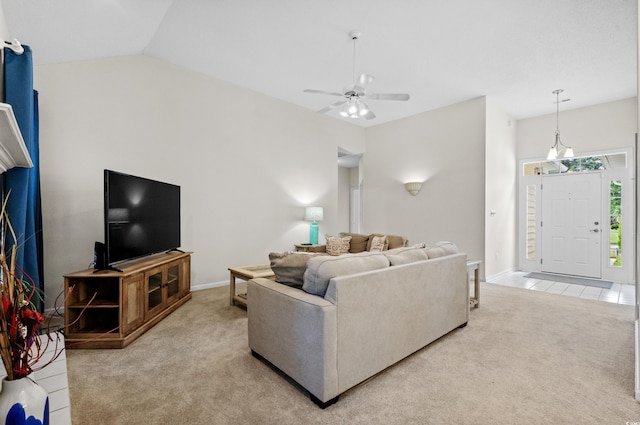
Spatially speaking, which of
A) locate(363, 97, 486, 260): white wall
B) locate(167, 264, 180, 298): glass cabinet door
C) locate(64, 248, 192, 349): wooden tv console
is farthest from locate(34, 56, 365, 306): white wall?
locate(363, 97, 486, 260): white wall

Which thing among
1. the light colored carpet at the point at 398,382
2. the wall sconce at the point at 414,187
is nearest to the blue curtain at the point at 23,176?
the light colored carpet at the point at 398,382

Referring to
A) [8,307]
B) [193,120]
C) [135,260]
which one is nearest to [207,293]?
[135,260]

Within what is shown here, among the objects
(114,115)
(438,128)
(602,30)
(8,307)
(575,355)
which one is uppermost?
(602,30)

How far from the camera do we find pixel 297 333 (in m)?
1.85

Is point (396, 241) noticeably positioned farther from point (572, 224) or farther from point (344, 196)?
point (344, 196)

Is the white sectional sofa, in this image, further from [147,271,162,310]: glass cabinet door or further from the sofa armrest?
[147,271,162,310]: glass cabinet door

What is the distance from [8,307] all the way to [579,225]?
280 inches

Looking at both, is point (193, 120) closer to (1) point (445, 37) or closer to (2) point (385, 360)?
(1) point (445, 37)

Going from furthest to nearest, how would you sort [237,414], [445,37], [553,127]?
[553,127] → [445,37] → [237,414]

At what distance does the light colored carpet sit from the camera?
167 cm

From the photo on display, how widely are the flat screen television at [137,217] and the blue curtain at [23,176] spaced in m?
0.57

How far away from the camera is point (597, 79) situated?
4.22 metres

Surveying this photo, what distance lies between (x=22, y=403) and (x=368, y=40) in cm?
376

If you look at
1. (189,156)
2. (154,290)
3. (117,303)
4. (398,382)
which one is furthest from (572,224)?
(117,303)
